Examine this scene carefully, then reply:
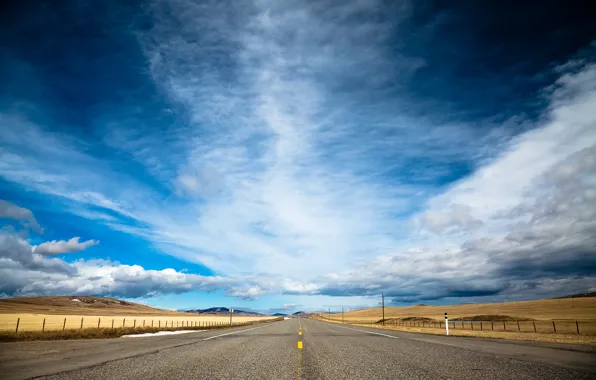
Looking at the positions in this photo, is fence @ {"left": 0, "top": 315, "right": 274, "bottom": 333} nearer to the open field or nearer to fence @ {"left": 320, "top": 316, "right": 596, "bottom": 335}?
the open field

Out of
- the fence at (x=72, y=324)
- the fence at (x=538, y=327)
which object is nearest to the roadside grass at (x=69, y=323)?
the fence at (x=72, y=324)

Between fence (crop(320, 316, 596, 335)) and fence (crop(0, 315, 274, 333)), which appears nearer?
fence (crop(320, 316, 596, 335))

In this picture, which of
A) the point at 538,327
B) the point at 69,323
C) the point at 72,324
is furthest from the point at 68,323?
the point at 538,327

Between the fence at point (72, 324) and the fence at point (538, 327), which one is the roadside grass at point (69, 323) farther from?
the fence at point (538, 327)

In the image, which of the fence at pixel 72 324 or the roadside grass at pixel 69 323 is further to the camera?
the roadside grass at pixel 69 323

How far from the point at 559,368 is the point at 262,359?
26.0 feet

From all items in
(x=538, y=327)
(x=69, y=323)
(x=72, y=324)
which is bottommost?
(x=69, y=323)

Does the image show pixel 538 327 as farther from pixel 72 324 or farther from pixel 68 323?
pixel 68 323

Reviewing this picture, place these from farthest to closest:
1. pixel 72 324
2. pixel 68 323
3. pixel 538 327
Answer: pixel 68 323, pixel 72 324, pixel 538 327

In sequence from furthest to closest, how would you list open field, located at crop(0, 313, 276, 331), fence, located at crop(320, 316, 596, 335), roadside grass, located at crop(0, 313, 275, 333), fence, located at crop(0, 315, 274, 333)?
open field, located at crop(0, 313, 276, 331) < roadside grass, located at crop(0, 313, 275, 333) < fence, located at crop(0, 315, 274, 333) < fence, located at crop(320, 316, 596, 335)

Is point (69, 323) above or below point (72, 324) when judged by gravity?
below

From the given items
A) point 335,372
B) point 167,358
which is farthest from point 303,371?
point 167,358

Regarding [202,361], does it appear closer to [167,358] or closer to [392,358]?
[167,358]

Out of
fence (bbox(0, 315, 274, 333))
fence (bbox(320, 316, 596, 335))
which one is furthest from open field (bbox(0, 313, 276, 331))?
fence (bbox(320, 316, 596, 335))
